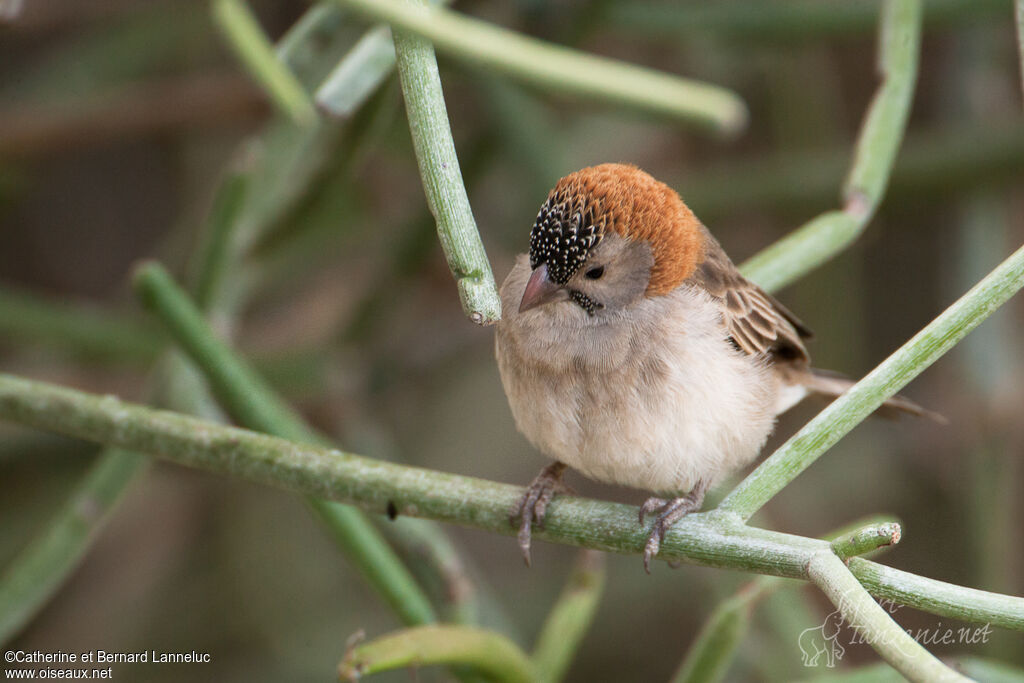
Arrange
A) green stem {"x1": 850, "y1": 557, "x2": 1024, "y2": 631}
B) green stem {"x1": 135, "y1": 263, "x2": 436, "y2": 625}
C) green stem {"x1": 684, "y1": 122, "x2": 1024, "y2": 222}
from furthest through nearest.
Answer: green stem {"x1": 684, "y1": 122, "x2": 1024, "y2": 222} → green stem {"x1": 135, "y1": 263, "x2": 436, "y2": 625} → green stem {"x1": 850, "y1": 557, "x2": 1024, "y2": 631}

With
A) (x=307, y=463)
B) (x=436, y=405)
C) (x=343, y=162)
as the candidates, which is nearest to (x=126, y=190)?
(x=436, y=405)

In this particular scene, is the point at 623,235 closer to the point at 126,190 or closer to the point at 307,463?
the point at 307,463

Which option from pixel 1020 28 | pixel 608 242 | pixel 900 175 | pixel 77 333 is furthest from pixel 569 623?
pixel 900 175

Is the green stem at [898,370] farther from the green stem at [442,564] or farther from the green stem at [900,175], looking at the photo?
the green stem at [900,175]

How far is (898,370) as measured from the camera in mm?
1194

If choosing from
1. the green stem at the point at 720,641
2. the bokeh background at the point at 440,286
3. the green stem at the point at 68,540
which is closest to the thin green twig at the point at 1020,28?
the green stem at the point at 720,641

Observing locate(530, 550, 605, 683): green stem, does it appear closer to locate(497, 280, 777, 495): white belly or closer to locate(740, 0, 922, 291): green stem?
locate(497, 280, 777, 495): white belly

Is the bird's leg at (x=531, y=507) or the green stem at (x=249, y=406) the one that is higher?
the green stem at (x=249, y=406)

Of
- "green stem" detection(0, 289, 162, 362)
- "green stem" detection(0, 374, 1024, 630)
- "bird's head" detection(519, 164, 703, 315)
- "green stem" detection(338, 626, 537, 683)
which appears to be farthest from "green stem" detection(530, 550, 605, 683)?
"green stem" detection(0, 289, 162, 362)

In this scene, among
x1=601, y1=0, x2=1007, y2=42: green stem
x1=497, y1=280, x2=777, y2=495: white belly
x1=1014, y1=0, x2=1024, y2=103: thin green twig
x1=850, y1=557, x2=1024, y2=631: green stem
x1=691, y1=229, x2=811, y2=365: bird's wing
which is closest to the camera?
x1=850, y1=557, x2=1024, y2=631: green stem

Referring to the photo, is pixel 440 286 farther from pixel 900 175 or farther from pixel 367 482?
pixel 367 482

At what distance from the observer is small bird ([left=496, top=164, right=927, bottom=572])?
1.67m

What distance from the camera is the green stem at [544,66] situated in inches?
42.0

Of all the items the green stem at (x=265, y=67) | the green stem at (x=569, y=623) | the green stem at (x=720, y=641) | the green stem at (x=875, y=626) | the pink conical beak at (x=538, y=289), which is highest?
the green stem at (x=265, y=67)
